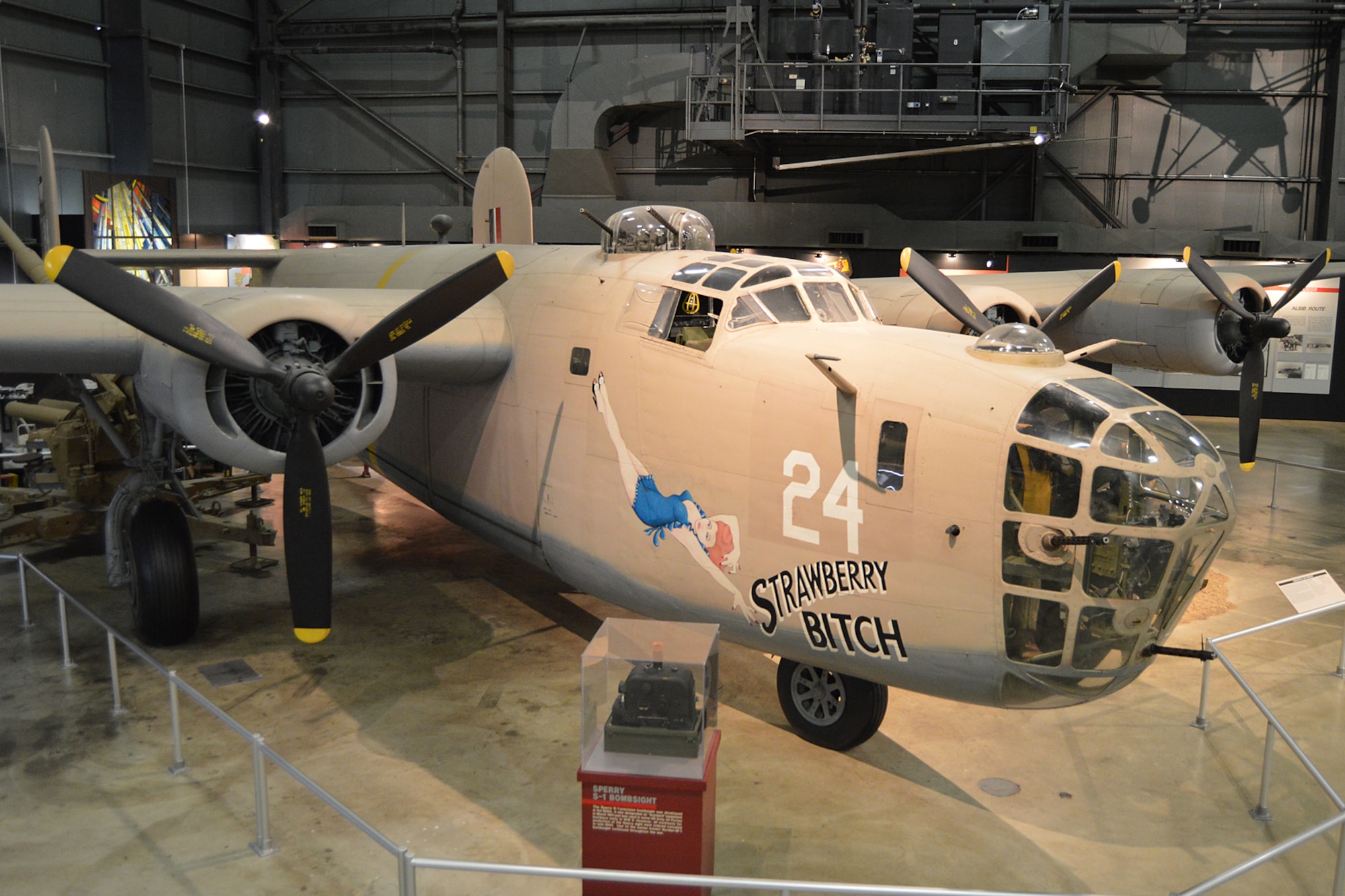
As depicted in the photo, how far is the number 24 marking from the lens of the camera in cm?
701

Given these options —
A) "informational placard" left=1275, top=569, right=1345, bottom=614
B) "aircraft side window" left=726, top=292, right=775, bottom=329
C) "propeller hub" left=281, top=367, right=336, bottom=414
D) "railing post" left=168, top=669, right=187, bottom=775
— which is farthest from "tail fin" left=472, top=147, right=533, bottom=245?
"informational placard" left=1275, top=569, right=1345, bottom=614

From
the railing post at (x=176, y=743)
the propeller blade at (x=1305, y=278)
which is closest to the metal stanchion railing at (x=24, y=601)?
the railing post at (x=176, y=743)

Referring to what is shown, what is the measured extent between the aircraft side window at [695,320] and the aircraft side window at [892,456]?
1.90 meters

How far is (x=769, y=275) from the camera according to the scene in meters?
8.54

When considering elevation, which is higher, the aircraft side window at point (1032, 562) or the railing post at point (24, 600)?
the aircraft side window at point (1032, 562)

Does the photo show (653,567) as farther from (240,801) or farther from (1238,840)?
(1238,840)

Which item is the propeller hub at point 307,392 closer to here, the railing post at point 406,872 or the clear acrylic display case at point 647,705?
the clear acrylic display case at point 647,705

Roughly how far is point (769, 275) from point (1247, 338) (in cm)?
917

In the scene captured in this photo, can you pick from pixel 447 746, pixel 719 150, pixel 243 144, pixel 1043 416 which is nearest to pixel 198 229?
pixel 243 144

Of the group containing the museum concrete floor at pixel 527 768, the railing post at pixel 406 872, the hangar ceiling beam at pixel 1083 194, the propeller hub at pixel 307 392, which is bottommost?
the museum concrete floor at pixel 527 768

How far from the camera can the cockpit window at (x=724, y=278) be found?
8.42 m

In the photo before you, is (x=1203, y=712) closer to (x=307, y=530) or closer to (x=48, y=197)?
(x=307, y=530)

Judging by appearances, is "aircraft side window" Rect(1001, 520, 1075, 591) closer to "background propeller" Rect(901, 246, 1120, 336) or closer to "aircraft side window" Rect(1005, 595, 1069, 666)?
"aircraft side window" Rect(1005, 595, 1069, 666)

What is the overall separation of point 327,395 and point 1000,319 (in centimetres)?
1061
